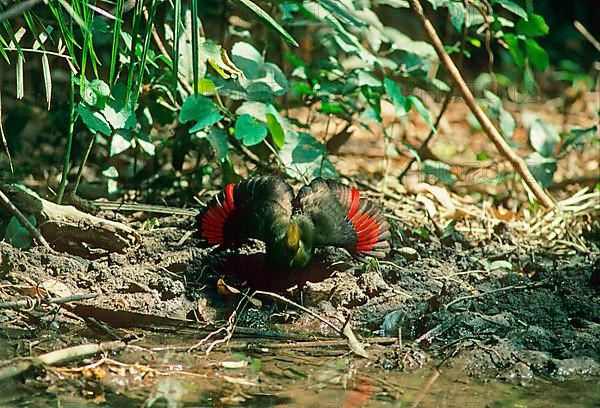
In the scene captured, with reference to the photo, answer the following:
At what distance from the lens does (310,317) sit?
10.4ft

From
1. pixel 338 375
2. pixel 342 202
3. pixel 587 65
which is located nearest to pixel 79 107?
pixel 342 202

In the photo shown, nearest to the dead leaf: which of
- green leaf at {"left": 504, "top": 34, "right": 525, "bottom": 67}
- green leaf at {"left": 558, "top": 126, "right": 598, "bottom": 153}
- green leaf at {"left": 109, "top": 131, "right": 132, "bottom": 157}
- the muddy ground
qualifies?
the muddy ground

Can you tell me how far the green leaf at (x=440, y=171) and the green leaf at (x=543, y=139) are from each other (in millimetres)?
428

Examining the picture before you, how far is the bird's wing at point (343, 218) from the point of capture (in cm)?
327

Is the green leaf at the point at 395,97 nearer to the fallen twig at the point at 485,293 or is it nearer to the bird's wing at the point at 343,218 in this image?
the bird's wing at the point at 343,218

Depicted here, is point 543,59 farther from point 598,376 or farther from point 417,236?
point 598,376

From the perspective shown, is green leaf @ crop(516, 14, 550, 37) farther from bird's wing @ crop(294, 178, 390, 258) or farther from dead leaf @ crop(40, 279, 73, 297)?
dead leaf @ crop(40, 279, 73, 297)

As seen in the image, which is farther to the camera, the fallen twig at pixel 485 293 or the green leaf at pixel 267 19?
the fallen twig at pixel 485 293

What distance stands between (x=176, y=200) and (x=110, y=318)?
1.19 meters

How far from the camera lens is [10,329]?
2863 millimetres

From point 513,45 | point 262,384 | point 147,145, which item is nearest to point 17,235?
point 147,145

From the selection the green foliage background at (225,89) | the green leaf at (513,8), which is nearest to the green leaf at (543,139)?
the green foliage background at (225,89)

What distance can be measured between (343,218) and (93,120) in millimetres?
943

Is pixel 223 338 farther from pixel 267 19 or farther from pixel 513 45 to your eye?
pixel 513 45
